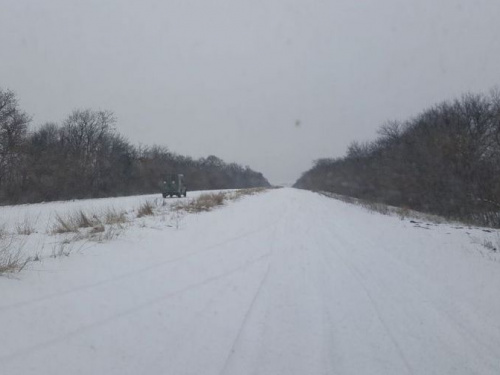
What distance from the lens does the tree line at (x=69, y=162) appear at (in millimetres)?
33125

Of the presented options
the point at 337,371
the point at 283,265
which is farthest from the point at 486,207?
the point at 337,371

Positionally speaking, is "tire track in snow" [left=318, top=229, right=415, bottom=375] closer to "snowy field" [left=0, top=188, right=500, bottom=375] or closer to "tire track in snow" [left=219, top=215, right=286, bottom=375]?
"snowy field" [left=0, top=188, right=500, bottom=375]

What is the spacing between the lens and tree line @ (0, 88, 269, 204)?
1304 inches

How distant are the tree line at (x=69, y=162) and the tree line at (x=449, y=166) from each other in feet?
87.7

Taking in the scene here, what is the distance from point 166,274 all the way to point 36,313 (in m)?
2.11

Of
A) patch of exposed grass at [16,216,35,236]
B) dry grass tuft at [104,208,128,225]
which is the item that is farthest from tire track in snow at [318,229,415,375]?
patch of exposed grass at [16,216,35,236]

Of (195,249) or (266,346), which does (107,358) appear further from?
(195,249)

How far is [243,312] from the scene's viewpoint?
13.2 ft

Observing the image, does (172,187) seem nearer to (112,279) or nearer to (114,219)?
(114,219)

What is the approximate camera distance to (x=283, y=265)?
6.40 m

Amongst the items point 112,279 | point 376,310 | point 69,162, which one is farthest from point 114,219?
point 69,162

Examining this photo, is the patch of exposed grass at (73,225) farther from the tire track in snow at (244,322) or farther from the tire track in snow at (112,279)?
the tire track in snow at (244,322)

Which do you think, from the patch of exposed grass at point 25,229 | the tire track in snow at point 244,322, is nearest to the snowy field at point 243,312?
the tire track in snow at point 244,322

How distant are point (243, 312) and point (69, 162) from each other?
142 ft
